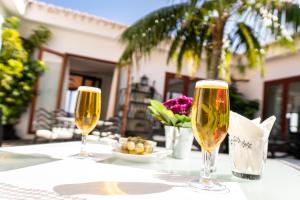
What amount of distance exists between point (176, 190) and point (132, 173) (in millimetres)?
185

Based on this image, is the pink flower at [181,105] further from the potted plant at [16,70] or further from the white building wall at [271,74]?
the white building wall at [271,74]

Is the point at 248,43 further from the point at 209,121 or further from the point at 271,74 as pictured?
the point at 209,121

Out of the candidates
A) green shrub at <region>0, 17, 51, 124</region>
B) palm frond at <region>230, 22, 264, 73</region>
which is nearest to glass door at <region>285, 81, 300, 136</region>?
palm frond at <region>230, 22, 264, 73</region>

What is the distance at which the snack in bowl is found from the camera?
3.45 ft

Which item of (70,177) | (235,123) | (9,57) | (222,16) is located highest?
(222,16)

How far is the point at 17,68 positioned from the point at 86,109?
6.09 meters

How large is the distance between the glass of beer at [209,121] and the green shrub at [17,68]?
20.2 ft

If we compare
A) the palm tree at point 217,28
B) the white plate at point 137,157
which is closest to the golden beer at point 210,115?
the white plate at point 137,157

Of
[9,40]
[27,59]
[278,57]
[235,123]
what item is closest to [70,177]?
[235,123]

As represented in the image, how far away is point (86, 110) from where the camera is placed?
98 centimetres

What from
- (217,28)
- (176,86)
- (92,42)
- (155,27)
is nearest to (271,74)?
(176,86)

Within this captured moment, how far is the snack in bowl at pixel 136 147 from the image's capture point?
1.05 metres

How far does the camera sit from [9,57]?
651 centimetres

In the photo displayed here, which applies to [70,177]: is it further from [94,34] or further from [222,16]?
[94,34]
